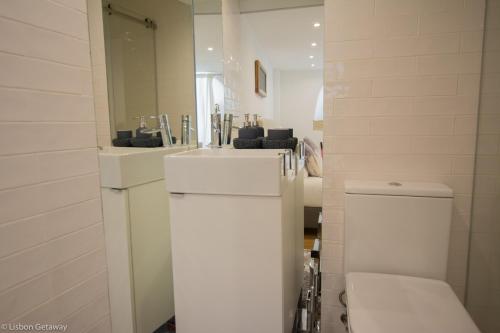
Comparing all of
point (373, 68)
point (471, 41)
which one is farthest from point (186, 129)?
point (471, 41)

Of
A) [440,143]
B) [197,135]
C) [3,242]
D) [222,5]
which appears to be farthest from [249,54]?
[3,242]

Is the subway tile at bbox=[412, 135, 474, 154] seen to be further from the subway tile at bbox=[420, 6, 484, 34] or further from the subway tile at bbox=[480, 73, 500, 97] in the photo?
the subway tile at bbox=[420, 6, 484, 34]

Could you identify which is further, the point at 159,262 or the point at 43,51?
the point at 159,262

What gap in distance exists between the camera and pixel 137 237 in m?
1.46

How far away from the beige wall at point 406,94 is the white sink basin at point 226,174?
43 centimetres

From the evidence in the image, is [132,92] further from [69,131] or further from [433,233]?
[433,233]

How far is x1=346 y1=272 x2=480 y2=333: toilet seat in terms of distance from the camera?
3.42ft

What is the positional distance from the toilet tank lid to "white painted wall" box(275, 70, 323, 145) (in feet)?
1.18

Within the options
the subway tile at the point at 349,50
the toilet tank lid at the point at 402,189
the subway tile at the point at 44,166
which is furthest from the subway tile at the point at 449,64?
the subway tile at the point at 44,166

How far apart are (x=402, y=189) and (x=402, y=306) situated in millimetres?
459

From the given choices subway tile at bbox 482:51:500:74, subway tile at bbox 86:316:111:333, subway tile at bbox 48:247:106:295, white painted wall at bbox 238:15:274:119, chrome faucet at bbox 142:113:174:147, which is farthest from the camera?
white painted wall at bbox 238:15:274:119

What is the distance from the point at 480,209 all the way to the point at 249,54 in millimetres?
A: 1414

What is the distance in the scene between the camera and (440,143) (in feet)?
4.75

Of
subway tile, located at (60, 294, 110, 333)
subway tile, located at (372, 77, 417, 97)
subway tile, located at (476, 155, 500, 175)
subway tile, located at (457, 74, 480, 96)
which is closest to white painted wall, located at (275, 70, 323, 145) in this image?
subway tile, located at (372, 77, 417, 97)
